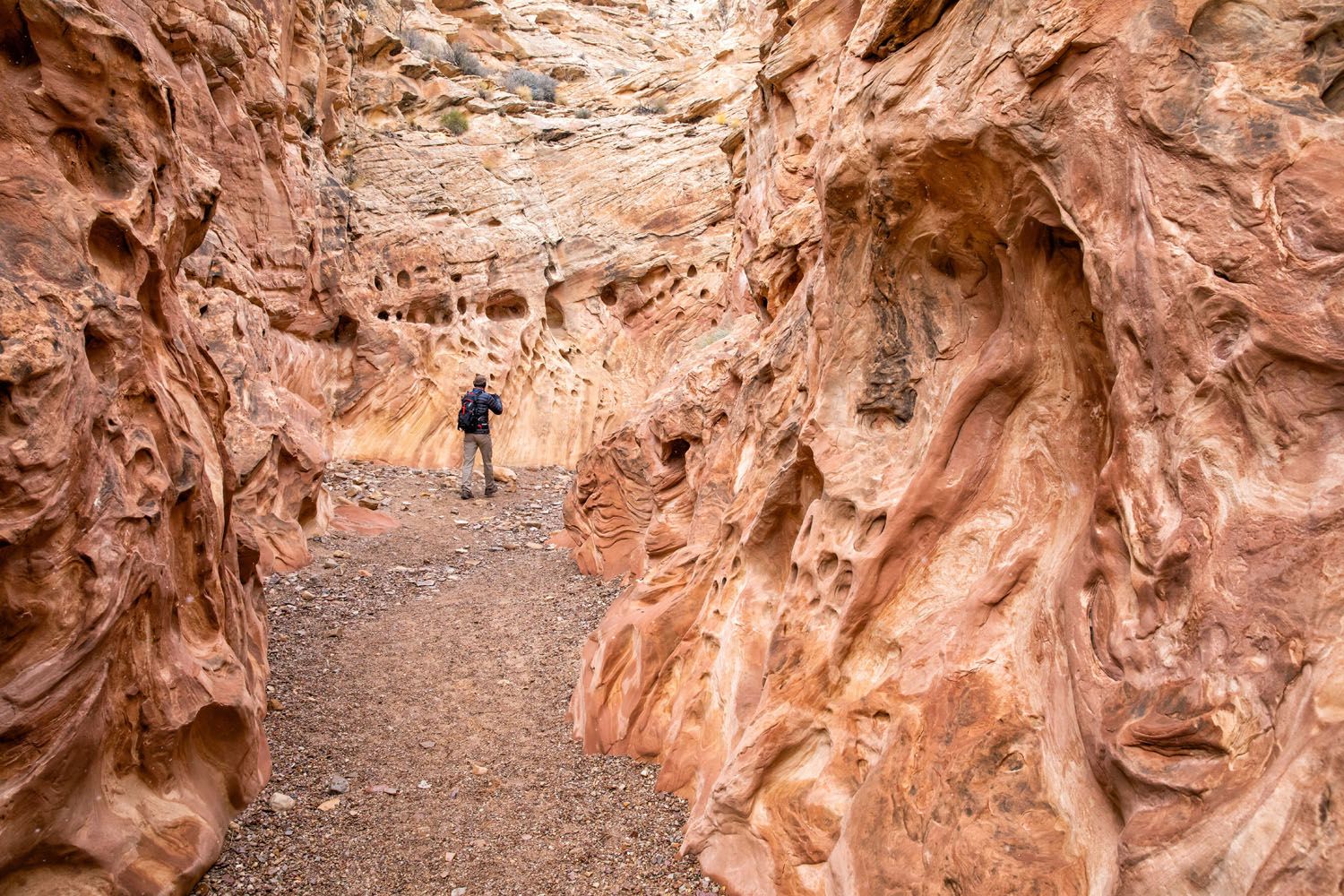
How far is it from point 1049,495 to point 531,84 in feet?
72.0

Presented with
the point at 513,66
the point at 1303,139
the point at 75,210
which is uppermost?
the point at 513,66

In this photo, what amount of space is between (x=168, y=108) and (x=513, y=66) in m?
20.4

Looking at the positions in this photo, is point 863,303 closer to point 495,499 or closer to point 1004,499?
point 1004,499

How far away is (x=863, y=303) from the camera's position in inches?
178

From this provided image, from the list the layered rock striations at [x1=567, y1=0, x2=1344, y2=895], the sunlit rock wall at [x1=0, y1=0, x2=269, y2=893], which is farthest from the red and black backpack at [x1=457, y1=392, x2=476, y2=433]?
the layered rock striations at [x1=567, y1=0, x2=1344, y2=895]

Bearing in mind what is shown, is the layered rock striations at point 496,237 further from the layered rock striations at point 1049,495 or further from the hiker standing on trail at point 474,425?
the layered rock striations at point 1049,495

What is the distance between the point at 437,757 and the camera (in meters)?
5.49

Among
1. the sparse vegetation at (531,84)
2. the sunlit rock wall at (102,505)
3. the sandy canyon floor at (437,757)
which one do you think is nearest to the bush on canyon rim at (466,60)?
the sparse vegetation at (531,84)

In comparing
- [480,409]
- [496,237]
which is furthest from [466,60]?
[480,409]

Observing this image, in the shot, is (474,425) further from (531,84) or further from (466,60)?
(466,60)

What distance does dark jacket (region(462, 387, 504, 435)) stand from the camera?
14.0 meters

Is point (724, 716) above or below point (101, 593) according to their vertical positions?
below

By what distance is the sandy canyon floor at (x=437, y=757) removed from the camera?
166 inches

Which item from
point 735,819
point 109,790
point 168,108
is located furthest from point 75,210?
point 735,819
